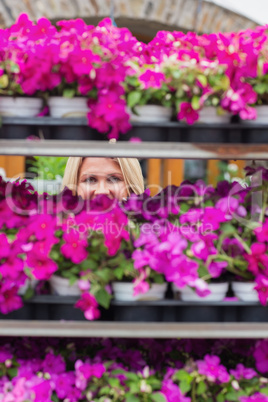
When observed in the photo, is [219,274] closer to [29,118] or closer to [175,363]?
[175,363]

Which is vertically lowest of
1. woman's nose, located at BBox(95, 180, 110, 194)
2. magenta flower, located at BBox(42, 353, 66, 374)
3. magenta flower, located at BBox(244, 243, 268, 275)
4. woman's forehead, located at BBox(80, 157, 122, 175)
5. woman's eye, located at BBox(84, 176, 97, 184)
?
magenta flower, located at BBox(42, 353, 66, 374)

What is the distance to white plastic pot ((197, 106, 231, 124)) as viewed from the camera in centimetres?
139

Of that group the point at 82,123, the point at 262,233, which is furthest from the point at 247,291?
the point at 82,123

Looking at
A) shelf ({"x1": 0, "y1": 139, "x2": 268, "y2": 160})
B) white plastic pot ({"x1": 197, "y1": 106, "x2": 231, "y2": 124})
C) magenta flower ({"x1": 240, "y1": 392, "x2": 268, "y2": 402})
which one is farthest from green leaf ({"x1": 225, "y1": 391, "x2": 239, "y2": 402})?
white plastic pot ({"x1": 197, "y1": 106, "x2": 231, "y2": 124})

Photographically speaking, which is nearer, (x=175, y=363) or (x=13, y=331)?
(x=13, y=331)

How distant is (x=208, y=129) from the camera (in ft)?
4.58

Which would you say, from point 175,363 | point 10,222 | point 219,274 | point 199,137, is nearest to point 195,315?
point 219,274

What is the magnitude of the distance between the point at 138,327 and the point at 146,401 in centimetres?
28

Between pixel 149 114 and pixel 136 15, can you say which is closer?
pixel 149 114

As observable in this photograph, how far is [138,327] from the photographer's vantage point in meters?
1.38

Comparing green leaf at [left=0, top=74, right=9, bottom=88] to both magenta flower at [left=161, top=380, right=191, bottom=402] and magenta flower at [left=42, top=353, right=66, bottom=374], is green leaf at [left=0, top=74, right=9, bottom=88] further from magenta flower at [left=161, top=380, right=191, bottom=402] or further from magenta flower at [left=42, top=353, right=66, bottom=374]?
magenta flower at [left=161, top=380, right=191, bottom=402]

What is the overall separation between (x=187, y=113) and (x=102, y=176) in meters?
1.12

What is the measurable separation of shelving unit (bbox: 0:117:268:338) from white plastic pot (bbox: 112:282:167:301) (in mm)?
43

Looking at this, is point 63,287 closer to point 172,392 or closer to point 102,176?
point 172,392
